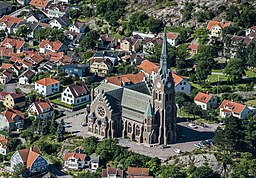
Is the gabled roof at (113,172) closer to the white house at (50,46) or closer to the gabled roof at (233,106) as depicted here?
the gabled roof at (233,106)

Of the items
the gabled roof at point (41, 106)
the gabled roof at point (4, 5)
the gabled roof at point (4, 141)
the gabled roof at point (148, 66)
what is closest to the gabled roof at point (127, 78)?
the gabled roof at point (148, 66)

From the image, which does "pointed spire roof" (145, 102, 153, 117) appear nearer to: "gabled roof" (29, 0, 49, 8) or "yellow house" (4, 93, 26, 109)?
"yellow house" (4, 93, 26, 109)

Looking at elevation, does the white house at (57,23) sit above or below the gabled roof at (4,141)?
above

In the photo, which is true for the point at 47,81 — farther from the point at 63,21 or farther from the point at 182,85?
the point at 63,21

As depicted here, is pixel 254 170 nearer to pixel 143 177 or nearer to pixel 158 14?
pixel 143 177

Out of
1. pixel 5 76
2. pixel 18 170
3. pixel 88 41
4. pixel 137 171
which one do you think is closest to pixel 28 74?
pixel 5 76

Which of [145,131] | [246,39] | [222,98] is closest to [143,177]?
[145,131]
